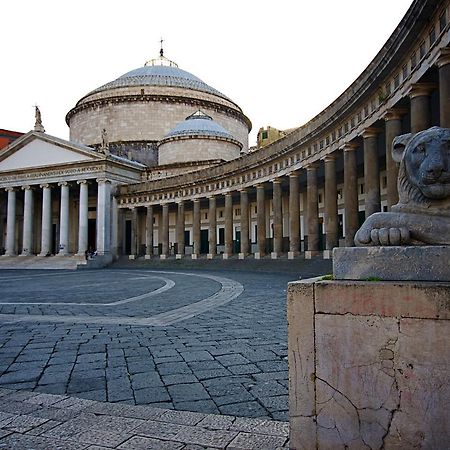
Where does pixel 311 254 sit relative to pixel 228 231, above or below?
below

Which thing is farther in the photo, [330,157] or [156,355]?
[330,157]

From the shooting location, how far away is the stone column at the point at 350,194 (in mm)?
18500

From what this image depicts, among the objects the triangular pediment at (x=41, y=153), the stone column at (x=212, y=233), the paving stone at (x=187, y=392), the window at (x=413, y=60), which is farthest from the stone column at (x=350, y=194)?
the triangular pediment at (x=41, y=153)

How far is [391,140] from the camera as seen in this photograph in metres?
14.3

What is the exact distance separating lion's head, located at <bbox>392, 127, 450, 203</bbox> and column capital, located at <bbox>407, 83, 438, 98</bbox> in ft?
37.4

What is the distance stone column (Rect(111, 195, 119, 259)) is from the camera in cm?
3862

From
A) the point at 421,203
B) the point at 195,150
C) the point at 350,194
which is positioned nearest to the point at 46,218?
the point at 195,150

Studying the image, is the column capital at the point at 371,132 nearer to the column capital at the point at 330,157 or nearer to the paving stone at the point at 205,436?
the column capital at the point at 330,157

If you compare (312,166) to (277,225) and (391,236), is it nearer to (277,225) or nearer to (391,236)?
(277,225)

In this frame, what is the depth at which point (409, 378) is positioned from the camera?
231cm

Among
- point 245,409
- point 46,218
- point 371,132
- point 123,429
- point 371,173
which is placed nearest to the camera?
point 123,429

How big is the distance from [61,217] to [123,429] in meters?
39.0

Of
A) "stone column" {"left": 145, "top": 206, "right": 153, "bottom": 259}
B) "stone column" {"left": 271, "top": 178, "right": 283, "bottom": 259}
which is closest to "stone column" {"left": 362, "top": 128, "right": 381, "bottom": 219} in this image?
"stone column" {"left": 271, "top": 178, "right": 283, "bottom": 259}

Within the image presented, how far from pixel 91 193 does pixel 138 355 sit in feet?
131
